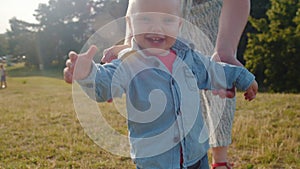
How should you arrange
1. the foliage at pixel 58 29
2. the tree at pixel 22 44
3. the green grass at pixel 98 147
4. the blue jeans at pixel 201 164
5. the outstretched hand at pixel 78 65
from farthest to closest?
the foliage at pixel 58 29 → the tree at pixel 22 44 → the green grass at pixel 98 147 → the blue jeans at pixel 201 164 → the outstretched hand at pixel 78 65

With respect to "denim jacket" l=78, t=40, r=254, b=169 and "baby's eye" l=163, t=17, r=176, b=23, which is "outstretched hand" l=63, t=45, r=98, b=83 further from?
"baby's eye" l=163, t=17, r=176, b=23

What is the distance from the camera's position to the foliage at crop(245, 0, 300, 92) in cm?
1481

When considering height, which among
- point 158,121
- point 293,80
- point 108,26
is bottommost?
point 293,80

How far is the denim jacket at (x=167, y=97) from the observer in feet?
4.30

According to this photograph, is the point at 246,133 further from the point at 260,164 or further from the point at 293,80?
the point at 293,80

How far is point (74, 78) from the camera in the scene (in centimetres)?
103

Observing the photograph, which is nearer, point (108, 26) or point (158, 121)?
point (158, 121)

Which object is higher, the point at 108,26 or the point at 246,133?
the point at 108,26

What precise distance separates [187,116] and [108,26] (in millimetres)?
456

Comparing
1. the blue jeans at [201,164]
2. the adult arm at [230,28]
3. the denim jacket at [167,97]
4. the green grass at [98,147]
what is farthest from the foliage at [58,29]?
the denim jacket at [167,97]

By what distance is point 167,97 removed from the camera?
1.33 metres

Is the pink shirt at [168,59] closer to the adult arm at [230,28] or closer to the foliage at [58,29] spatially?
the adult arm at [230,28]

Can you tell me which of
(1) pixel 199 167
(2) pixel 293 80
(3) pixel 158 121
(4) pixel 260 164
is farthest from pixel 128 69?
(2) pixel 293 80

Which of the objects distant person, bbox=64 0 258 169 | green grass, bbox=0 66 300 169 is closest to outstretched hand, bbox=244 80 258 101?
distant person, bbox=64 0 258 169
